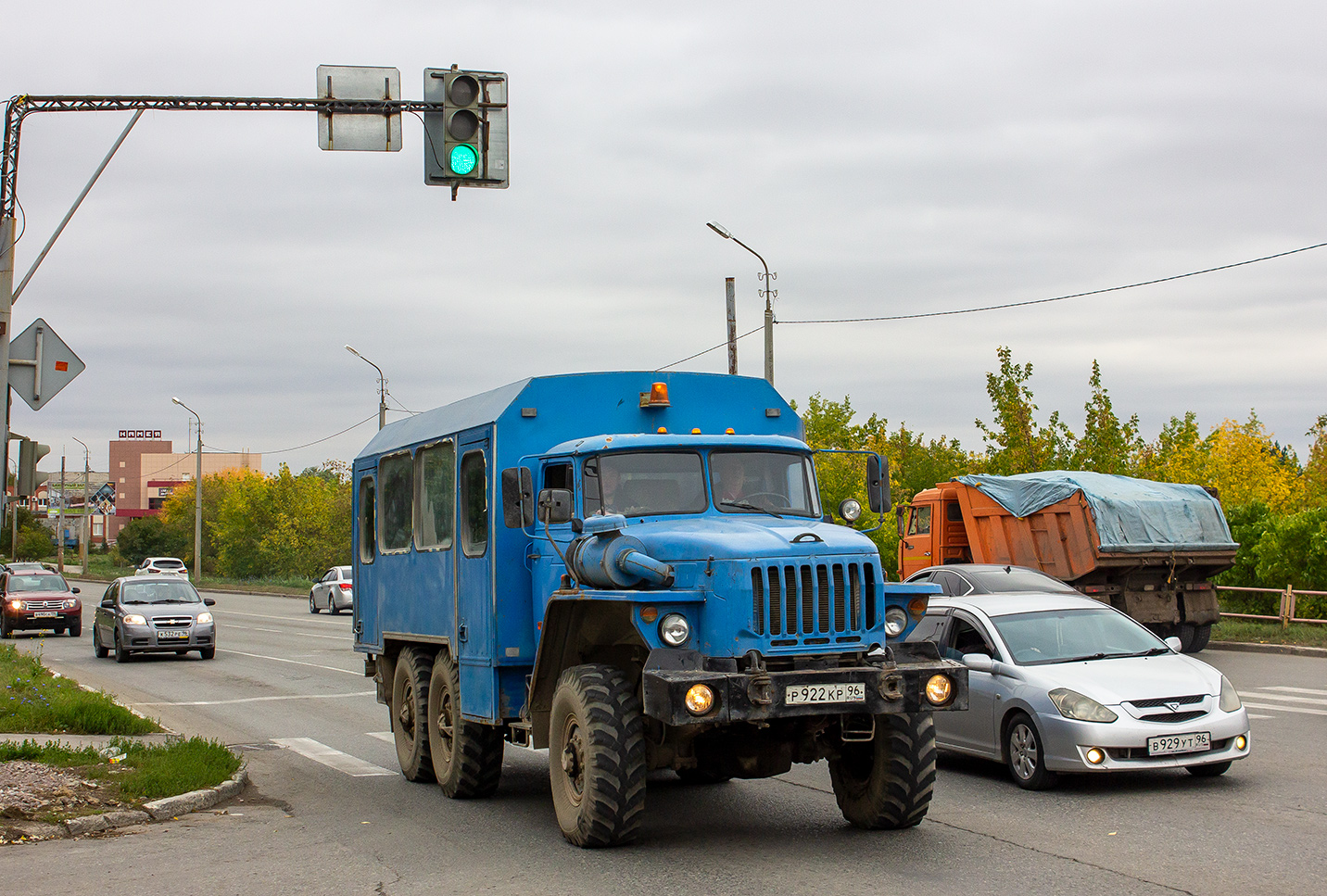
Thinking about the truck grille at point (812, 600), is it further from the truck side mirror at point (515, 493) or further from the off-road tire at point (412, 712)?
the off-road tire at point (412, 712)

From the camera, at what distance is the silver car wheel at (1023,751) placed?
1002 centimetres

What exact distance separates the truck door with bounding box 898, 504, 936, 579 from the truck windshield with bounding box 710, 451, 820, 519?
1589cm

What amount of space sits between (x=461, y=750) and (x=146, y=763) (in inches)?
105

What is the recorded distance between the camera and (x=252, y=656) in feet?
86.1

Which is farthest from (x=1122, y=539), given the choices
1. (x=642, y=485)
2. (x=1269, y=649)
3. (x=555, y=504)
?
(x=555, y=504)

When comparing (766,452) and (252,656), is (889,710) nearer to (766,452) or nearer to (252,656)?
(766,452)

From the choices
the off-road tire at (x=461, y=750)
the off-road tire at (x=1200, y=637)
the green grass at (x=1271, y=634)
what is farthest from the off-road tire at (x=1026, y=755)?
the green grass at (x=1271, y=634)

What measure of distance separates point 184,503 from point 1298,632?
10786 cm

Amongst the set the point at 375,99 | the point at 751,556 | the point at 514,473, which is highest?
the point at 375,99

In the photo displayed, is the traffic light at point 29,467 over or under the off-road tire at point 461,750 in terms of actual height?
over

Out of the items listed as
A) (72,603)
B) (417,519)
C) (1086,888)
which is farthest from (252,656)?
(1086,888)

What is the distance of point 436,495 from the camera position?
10.9 m

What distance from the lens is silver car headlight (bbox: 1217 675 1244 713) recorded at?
32.3ft

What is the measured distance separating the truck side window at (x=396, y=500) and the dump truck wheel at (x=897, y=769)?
5.09 metres
